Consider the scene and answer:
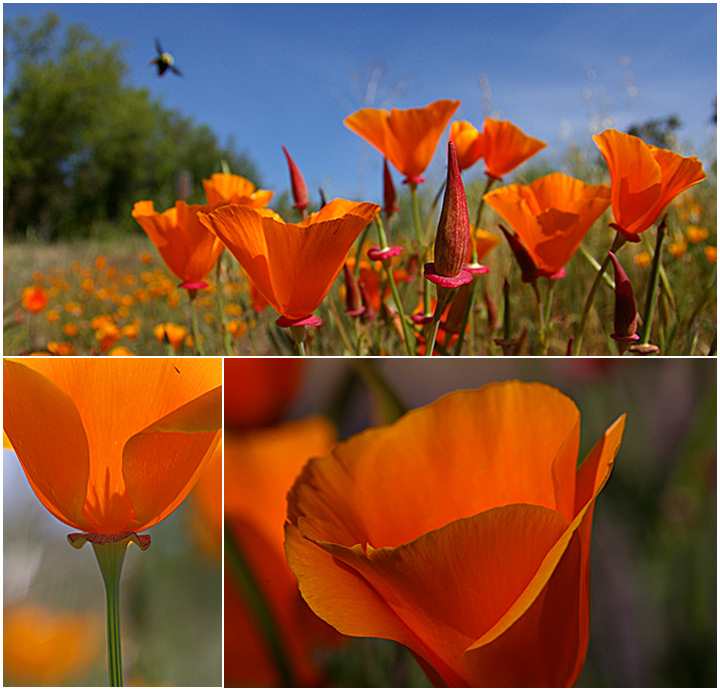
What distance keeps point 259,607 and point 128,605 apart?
9 centimetres

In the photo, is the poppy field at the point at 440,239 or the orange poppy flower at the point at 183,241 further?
the orange poppy flower at the point at 183,241

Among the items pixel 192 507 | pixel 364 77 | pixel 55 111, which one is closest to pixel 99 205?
pixel 55 111

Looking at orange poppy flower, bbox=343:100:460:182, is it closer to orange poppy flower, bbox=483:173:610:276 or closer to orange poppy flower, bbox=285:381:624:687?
orange poppy flower, bbox=483:173:610:276

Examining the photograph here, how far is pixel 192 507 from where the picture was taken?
1.35ft

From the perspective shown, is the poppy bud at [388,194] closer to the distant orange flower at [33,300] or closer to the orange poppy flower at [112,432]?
the orange poppy flower at [112,432]

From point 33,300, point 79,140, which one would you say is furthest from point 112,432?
point 79,140

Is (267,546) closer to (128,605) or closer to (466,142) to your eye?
(128,605)

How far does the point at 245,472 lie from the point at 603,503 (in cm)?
24

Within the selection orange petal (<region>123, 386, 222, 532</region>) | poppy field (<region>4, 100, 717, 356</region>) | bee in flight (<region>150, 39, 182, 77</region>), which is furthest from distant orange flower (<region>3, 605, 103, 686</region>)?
bee in flight (<region>150, 39, 182, 77</region>)

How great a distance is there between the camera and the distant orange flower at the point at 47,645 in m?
0.42

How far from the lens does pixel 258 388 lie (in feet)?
1.32

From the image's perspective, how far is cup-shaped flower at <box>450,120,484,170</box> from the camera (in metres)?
0.48

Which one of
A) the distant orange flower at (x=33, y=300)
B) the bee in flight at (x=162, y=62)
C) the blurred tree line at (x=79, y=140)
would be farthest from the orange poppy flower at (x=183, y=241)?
the blurred tree line at (x=79, y=140)

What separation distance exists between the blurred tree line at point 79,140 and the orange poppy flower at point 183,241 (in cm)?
754
